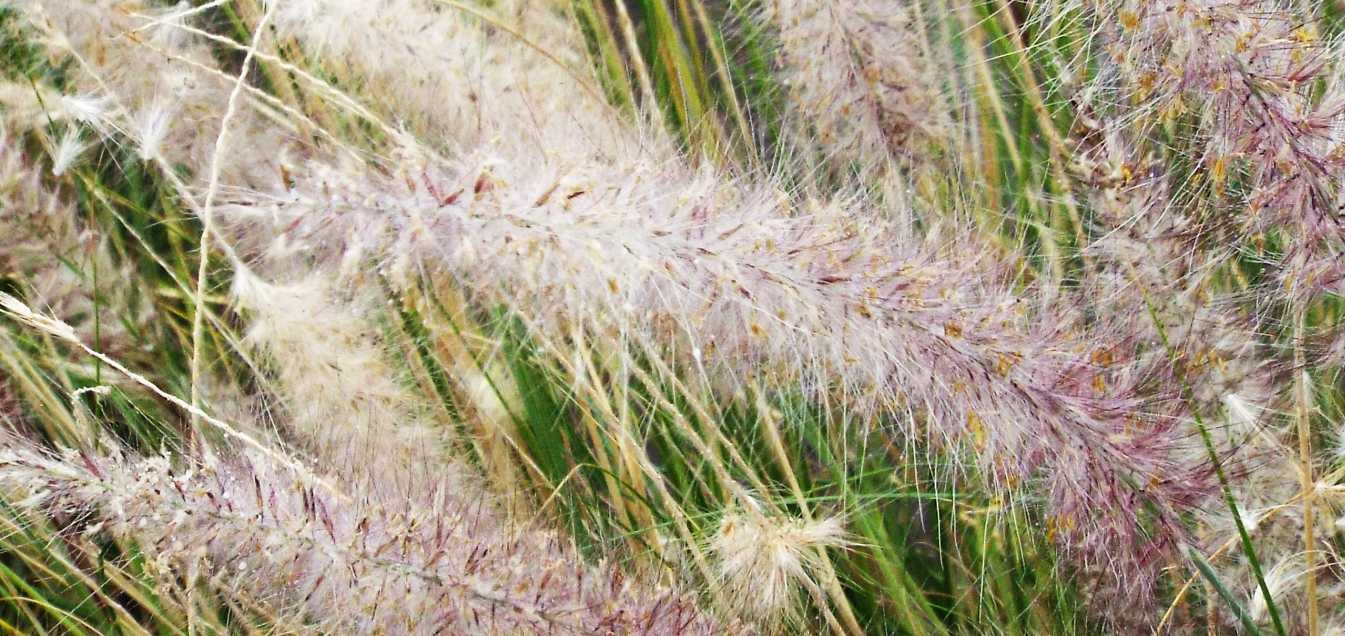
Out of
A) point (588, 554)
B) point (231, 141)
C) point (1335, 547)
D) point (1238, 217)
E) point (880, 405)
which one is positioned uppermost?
point (231, 141)

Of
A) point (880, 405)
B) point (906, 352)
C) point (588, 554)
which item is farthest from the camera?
point (588, 554)

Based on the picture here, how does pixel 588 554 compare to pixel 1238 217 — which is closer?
pixel 1238 217

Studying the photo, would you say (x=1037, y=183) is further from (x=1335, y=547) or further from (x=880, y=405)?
(x=1335, y=547)

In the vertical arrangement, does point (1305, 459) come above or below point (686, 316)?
below

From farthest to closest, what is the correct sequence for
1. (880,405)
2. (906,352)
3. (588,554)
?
(588,554)
(880,405)
(906,352)

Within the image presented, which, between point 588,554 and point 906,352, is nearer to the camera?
point 906,352

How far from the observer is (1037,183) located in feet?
3.92

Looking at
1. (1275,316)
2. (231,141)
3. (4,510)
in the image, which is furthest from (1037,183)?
(4,510)

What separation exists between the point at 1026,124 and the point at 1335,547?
505 millimetres

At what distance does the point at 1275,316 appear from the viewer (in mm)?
1064

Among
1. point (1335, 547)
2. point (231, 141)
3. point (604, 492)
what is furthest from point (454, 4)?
point (1335, 547)

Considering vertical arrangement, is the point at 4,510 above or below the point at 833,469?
above

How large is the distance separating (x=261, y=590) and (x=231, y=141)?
0.49 m

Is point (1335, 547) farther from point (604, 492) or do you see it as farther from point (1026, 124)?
point (604, 492)
